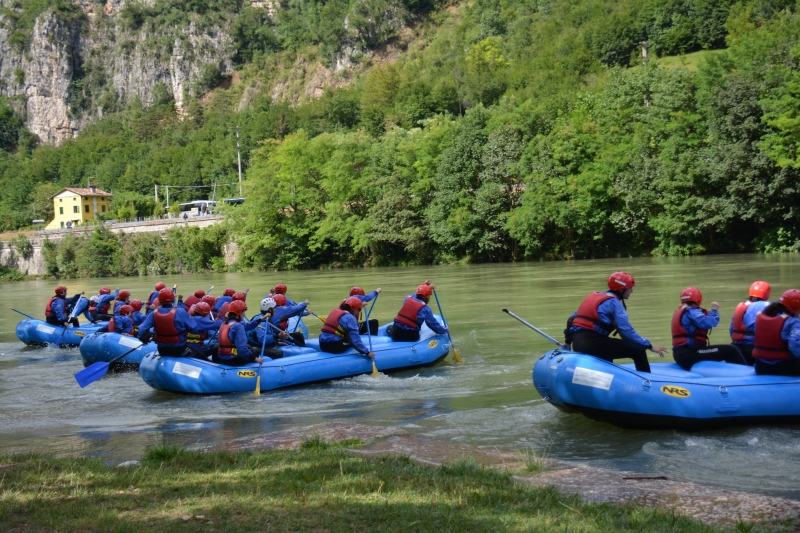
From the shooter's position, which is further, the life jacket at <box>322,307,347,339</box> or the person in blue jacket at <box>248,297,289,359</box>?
the person in blue jacket at <box>248,297,289,359</box>

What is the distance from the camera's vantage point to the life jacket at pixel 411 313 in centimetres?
1430

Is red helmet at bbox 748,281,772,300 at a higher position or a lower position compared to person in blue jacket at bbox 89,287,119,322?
higher

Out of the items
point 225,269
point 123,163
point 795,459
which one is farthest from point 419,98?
point 795,459

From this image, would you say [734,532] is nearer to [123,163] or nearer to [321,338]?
[321,338]

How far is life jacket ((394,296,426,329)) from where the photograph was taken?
1430cm

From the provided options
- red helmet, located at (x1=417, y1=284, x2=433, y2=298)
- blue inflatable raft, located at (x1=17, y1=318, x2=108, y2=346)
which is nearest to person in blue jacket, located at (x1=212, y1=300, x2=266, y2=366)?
red helmet, located at (x1=417, y1=284, x2=433, y2=298)

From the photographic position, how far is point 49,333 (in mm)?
19922

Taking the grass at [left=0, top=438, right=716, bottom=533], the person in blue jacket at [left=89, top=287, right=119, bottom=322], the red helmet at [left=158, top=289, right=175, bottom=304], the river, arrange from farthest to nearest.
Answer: the person in blue jacket at [left=89, top=287, right=119, bottom=322] → the red helmet at [left=158, top=289, right=175, bottom=304] → the river → the grass at [left=0, top=438, right=716, bottom=533]

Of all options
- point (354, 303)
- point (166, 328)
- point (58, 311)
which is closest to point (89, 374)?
point (166, 328)

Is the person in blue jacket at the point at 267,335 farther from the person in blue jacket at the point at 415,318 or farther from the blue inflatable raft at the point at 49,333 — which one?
the blue inflatable raft at the point at 49,333

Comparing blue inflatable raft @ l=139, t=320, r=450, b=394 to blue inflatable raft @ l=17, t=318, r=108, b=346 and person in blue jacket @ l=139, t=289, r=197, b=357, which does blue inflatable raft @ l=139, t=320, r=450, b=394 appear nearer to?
person in blue jacket @ l=139, t=289, r=197, b=357

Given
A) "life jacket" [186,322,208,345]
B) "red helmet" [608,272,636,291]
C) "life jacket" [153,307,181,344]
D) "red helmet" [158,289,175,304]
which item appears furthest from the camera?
"life jacket" [186,322,208,345]

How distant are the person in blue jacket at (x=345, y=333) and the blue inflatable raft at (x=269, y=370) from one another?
0.12 metres

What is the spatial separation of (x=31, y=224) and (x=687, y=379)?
11225cm
